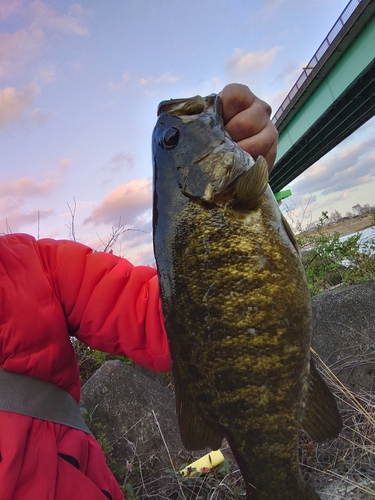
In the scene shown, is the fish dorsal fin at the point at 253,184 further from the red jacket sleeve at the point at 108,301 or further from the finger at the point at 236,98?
the red jacket sleeve at the point at 108,301

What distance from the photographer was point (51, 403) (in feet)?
6.00

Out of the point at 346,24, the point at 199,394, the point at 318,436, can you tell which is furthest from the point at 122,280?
the point at 346,24

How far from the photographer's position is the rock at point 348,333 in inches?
155

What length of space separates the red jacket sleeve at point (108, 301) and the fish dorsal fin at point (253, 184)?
0.76 m

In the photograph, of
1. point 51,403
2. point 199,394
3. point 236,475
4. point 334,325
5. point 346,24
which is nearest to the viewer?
point 199,394

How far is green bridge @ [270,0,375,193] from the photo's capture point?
824cm

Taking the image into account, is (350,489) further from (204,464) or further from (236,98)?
(236,98)

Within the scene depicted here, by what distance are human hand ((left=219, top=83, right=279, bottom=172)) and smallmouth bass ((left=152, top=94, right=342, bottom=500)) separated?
0.54 ft

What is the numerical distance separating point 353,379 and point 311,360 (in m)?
2.70

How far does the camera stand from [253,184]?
5.24 ft

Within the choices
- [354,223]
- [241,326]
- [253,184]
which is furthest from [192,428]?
[354,223]

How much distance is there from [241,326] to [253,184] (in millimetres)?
597

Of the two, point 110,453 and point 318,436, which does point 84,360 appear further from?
point 318,436

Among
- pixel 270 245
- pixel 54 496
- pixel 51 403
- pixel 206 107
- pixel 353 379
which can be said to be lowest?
pixel 353 379
